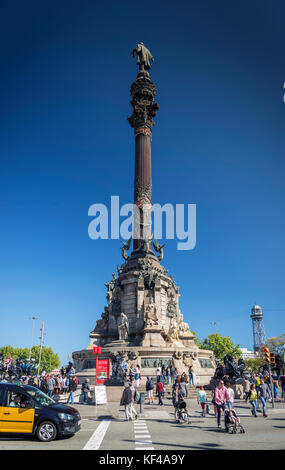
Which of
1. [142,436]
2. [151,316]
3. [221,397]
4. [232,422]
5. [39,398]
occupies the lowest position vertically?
[142,436]

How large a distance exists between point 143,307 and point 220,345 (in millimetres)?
53434

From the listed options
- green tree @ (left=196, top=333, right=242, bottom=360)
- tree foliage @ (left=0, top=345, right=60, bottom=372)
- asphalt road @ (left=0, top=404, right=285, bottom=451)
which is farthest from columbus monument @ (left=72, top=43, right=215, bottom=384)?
tree foliage @ (left=0, top=345, right=60, bottom=372)

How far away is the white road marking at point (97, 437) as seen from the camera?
9164mm

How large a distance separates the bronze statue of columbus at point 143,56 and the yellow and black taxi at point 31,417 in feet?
152

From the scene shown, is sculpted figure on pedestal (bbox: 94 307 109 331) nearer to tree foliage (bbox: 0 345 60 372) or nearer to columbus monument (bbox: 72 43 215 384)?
columbus monument (bbox: 72 43 215 384)

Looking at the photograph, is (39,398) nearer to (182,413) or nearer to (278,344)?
(182,413)

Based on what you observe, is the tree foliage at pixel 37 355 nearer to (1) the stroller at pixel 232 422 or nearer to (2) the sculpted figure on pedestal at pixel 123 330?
(2) the sculpted figure on pedestal at pixel 123 330

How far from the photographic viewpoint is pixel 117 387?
21625 millimetres

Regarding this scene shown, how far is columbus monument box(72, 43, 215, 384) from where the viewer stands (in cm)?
2800

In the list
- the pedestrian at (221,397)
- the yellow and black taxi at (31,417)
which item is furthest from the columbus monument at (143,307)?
the yellow and black taxi at (31,417)

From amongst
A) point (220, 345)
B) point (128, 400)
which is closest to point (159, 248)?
point (128, 400)

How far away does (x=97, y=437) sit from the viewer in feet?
34.5

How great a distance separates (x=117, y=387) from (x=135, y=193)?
23.5 meters

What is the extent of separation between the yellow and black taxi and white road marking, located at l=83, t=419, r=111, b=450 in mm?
746
